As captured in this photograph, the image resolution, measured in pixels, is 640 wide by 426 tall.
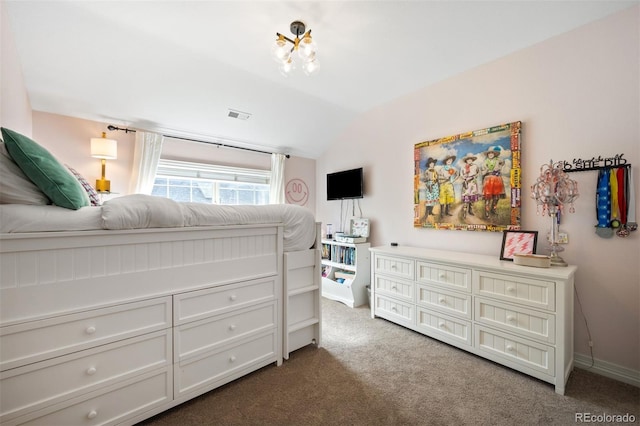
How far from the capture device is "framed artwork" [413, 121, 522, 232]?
234 cm

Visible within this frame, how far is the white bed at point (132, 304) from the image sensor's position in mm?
1147

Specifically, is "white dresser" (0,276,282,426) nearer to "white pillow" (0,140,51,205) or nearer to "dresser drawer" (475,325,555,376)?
"white pillow" (0,140,51,205)

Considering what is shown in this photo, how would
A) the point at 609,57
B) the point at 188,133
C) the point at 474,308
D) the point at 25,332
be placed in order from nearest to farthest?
the point at 25,332 → the point at 609,57 → the point at 474,308 → the point at 188,133

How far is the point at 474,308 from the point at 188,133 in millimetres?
3591

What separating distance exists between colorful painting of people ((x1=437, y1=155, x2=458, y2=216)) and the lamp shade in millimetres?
3389

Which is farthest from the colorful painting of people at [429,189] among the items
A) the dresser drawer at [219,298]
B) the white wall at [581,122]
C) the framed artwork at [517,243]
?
the dresser drawer at [219,298]

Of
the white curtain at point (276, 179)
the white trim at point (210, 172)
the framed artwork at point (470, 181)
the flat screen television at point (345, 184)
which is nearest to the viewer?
the framed artwork at point (470, 181)

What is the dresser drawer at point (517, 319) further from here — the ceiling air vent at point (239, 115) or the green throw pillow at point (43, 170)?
the ceiling air vent at point (239, 115)

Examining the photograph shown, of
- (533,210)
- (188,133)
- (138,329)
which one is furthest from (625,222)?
(188,133)

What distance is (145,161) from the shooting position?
10.2ft

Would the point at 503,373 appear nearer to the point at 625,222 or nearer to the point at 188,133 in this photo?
the point at 625,222

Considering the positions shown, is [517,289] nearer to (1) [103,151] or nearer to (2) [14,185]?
(2) [14,185]

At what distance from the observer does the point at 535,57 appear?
2227 millimetres

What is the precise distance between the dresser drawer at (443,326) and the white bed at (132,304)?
126 cm
